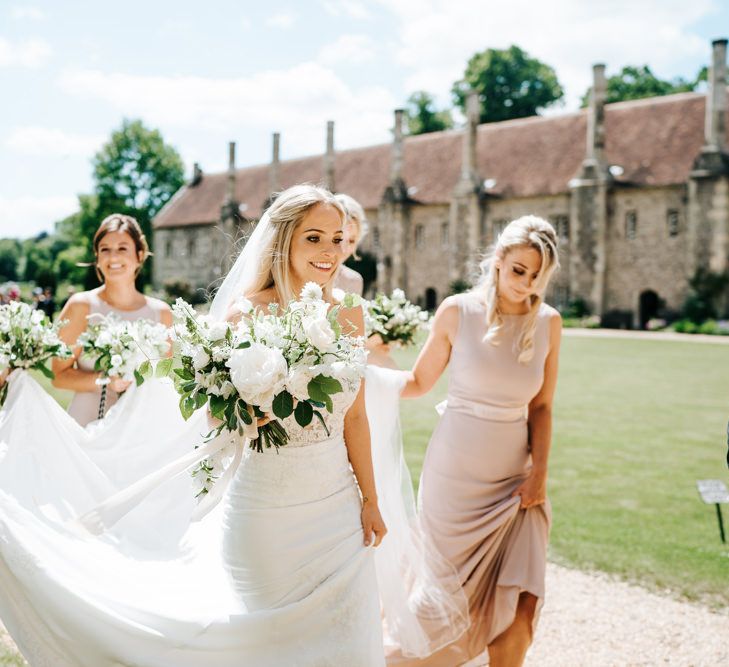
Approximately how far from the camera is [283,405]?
8.89ft

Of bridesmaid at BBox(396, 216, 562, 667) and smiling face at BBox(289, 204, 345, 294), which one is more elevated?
smiling face at BBox(289, 204, 345, 294)

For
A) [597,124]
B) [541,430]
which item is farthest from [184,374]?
[597,124]

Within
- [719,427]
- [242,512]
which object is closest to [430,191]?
[719,427]

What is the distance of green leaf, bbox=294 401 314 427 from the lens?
8.93ft

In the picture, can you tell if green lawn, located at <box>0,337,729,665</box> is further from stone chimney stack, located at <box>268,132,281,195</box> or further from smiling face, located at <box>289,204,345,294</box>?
stone chimney stack, located at <box>268,132,281,195</box>

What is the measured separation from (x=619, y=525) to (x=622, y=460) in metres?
3.18

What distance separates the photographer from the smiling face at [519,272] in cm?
410

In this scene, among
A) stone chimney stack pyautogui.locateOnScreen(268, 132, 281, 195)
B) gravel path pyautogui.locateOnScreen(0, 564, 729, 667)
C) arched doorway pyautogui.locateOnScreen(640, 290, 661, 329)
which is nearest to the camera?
gravel path pyautogui.locateOnScreen(0, 564, 729, 667)

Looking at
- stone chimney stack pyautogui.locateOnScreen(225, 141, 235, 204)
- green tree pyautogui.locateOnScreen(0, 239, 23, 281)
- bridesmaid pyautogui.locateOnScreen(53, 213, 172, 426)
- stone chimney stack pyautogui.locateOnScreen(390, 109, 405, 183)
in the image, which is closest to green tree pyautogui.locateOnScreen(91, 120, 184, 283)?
stone chimney stack pyautogui.locateOnScreen(225, 141, 235, 204)

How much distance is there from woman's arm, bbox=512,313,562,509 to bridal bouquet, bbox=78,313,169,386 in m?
2.56

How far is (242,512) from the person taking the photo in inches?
116

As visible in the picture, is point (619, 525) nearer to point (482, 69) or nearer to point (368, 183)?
point (368, 183)

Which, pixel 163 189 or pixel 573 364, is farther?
pixel 163 189

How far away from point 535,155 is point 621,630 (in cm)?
4064
